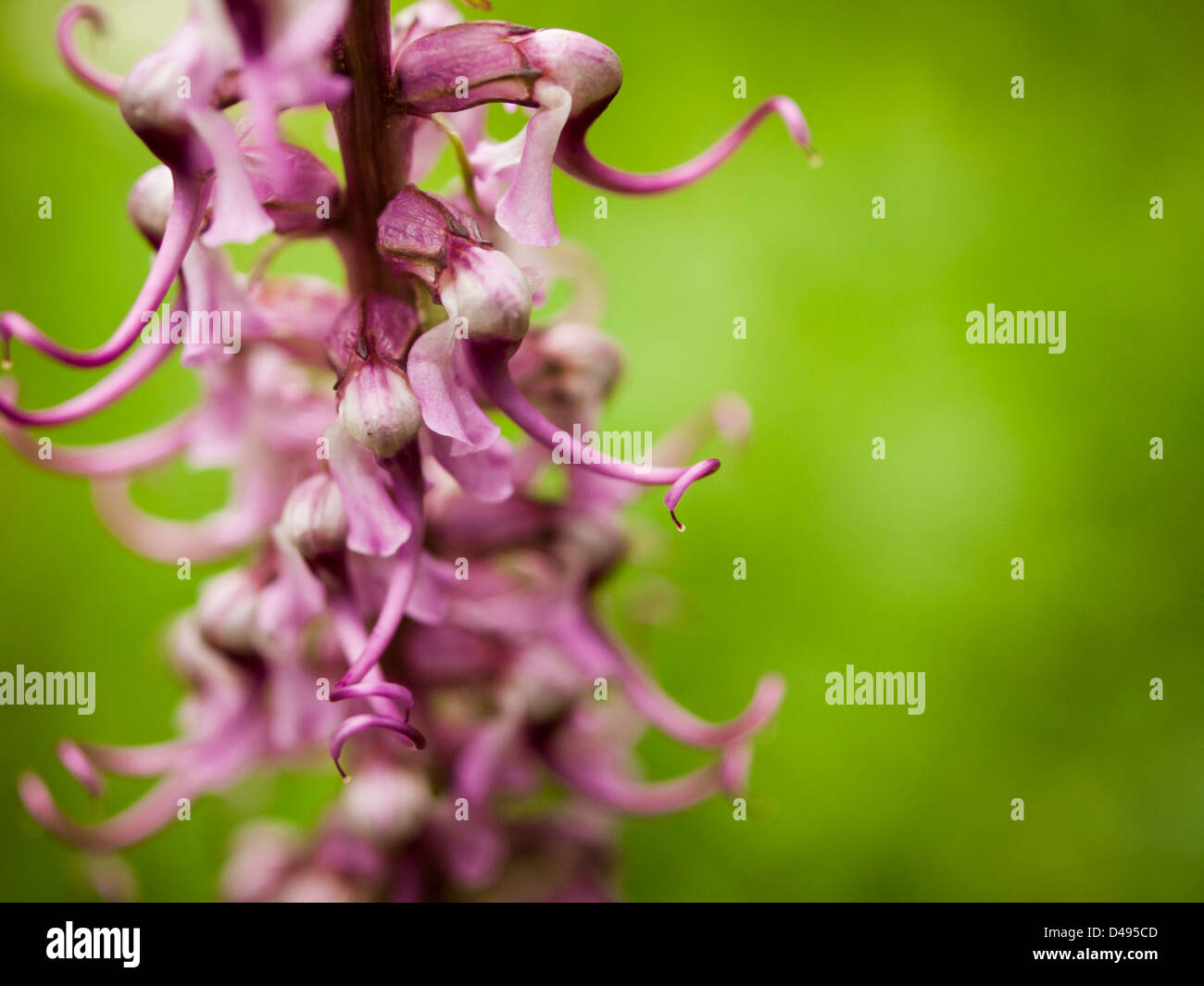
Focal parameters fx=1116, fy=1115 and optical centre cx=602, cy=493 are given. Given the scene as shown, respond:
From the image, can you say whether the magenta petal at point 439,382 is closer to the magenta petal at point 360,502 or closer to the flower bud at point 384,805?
the magenta petal at point 360,502

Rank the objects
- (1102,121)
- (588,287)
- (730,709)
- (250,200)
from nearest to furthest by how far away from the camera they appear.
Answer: (250,200)
(588,287)
(730,709)
(1102,121)

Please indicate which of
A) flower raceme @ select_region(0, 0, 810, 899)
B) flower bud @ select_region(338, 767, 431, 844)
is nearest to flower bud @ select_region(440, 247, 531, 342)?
flower raceme @ select_region(0, 0, 810, 899)

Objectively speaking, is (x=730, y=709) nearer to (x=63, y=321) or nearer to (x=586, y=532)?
(x=586, y=532)

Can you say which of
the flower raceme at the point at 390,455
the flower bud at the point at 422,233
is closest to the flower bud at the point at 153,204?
the flower raceme at the point at 390,455

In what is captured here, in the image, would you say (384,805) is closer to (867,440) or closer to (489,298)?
Result: (489,298)

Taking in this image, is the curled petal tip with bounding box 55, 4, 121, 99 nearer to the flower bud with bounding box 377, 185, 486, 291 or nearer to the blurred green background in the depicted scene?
the flower bud with bounding box 377, 185, 486, 291
